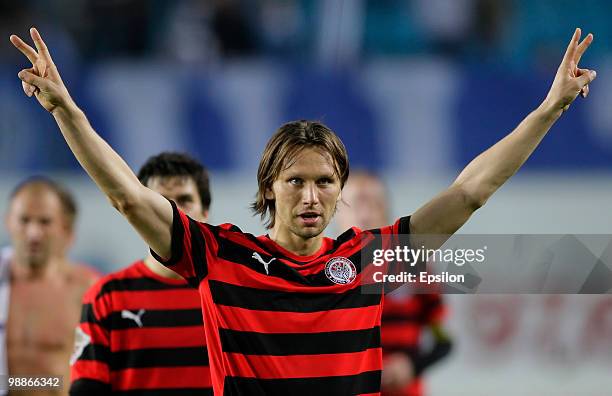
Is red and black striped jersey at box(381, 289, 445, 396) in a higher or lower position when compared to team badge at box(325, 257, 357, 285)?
higher

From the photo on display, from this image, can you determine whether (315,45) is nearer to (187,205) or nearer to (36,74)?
(187,205)

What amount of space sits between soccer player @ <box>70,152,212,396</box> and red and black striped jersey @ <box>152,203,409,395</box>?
2.80ft

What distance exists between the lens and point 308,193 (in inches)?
131

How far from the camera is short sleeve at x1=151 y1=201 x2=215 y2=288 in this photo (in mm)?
3252

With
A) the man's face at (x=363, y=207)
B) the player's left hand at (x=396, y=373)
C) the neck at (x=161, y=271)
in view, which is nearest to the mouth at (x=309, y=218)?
the neck at (x=161, y=271)

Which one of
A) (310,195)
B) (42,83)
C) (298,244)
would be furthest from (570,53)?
(42,83)

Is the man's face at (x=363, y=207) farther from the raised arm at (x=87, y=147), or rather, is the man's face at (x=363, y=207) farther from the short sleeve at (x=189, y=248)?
the raised arm at (x=87, y=147)

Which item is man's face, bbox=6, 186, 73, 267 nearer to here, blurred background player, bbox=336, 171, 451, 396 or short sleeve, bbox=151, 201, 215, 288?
blurred background player, bbox=336, 171, 451, 396

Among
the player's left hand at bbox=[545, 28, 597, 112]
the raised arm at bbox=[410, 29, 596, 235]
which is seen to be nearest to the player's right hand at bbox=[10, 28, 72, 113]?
the raised arm at bbox=[410, 29, 596, 235]

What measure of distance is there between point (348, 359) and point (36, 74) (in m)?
1.29

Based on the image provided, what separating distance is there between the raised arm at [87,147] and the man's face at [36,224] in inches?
109

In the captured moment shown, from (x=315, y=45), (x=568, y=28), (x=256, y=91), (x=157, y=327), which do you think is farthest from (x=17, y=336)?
(x=568, y=28)

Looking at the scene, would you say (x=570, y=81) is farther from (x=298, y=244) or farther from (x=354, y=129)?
(x=354, y=129)

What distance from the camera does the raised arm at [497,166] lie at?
3336 mm
